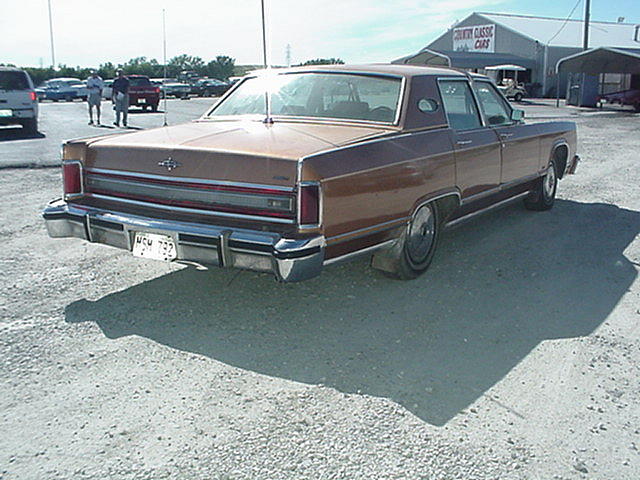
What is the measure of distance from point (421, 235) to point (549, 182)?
3248 mm

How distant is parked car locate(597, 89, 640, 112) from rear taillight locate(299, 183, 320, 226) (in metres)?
30.5

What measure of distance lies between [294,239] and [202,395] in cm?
100

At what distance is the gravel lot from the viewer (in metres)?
2.78

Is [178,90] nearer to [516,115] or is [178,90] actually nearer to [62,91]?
[62,91]

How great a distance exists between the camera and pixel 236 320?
4.20m

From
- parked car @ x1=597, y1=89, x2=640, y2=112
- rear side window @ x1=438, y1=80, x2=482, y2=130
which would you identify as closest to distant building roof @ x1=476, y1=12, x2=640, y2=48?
parked car @ x1=597, y1=89, x2=640, y2=112

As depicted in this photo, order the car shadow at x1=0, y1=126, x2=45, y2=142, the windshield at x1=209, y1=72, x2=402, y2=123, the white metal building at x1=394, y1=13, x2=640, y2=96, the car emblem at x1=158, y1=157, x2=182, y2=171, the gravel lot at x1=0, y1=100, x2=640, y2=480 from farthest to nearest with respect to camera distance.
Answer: the white metal building at x1=394, y1=13, x2=640, y2=96
the car shadow at x1=0, y1=126, x2=45, y2=142
the windshield at x1=209, y1=72, x2=402, y2=123
the car emblem at x1=158, y1=157, x2=182, y2=171
the gravel lot at x1=0, y1=100, x2=640, y2=480

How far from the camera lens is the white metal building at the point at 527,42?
43.6 m

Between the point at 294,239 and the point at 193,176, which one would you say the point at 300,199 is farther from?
the point at 193,176

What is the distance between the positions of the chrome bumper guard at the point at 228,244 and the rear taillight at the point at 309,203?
11 centimetres

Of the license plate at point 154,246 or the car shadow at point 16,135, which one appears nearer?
the license plate at point 154,246

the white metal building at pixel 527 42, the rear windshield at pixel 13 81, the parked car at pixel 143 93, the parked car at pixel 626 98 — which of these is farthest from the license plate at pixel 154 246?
the white metal building at pixel 527 42

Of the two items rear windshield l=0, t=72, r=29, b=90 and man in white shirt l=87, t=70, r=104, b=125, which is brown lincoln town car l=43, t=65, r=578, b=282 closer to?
rear windshield l=0, t=72, r=29, b=90

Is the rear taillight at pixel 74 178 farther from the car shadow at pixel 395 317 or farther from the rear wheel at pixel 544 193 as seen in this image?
the rear wheel at pixel 544 193
